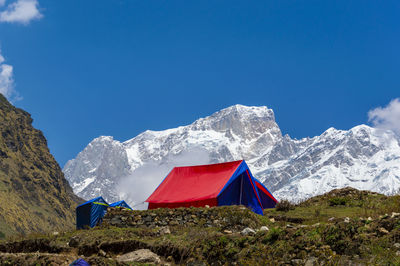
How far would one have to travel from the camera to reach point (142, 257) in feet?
36.8

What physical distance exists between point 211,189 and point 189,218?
20.5 ft

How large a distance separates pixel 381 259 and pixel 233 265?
304cm

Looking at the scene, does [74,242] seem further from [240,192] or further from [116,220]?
[240,192]

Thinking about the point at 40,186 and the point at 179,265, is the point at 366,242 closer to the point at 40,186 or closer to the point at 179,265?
the point at 179,265

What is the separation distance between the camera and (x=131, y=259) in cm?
1120

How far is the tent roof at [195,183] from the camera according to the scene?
75.6ft

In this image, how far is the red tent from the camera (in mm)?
22609

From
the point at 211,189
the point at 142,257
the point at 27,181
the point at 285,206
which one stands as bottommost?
the point at 142,257

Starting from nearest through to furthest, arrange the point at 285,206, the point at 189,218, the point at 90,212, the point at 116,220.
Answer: the point at 189,218 → the point at 116,220 → the point at 285,206 → the point at 90,212

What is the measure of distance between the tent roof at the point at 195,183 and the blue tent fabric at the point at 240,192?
10.1 inches

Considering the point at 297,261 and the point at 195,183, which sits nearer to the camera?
the point at 297,261

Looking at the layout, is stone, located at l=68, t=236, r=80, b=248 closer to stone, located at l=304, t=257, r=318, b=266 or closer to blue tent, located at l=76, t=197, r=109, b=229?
stone, located at l=304, t=257, r=318, b=266

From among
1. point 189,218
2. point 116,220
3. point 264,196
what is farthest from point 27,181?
point 189,218

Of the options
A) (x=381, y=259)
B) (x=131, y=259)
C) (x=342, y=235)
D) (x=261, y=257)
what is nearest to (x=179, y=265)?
(x=131, y=259)
